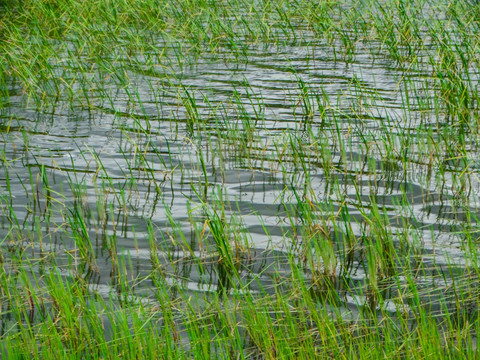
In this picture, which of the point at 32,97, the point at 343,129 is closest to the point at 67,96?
the point at 32,97

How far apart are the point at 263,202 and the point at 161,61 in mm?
4731

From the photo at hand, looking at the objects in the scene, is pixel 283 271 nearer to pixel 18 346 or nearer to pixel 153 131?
pixel 18 346

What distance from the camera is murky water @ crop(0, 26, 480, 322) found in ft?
14.6

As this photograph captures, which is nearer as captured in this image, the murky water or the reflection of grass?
the reflection of grass

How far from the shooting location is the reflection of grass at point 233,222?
3449 millimetres

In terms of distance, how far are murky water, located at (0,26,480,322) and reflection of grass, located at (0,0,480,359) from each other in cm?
2

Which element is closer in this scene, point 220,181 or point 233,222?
point 233,222

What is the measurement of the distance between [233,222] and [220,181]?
130 cm

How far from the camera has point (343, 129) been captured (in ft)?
22.7

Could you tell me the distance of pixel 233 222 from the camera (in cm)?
450

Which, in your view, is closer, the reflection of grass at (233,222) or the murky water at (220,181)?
the reflection of grass at (233,222)

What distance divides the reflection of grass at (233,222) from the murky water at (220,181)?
0.02m

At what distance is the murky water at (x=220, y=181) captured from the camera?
4.44 m

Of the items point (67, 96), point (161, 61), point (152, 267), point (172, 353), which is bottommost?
point (172, 353)
